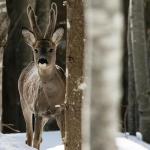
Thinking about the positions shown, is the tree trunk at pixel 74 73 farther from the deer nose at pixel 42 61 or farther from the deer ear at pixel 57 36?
the deer ear at pixel 57 36

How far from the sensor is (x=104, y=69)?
1436mm

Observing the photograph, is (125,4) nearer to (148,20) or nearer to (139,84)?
(148,20)

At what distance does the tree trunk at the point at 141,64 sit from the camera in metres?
9.80

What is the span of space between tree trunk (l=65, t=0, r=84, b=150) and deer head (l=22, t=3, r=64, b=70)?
93.0 inches

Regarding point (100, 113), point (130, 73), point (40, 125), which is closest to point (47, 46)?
point (40, 125)

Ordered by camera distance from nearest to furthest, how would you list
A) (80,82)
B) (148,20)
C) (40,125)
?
(80,82) → (40,125) → (148,20)


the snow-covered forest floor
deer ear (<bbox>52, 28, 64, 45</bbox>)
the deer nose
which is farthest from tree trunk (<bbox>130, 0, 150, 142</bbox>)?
the deer nose

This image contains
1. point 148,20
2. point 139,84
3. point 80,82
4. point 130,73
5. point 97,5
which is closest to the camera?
point 97,5

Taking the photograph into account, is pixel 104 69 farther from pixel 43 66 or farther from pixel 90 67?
pixel 43 66

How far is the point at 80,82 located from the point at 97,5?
155 inches

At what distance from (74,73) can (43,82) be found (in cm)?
276

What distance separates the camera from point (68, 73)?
5438 millimetres

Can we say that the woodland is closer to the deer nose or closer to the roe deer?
the roe deer

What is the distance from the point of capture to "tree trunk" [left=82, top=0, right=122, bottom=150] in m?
1.42
